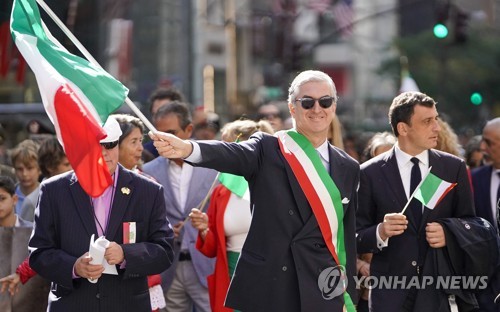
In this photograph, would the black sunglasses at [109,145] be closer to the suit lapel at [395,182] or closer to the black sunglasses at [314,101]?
the black sunglasses at [314,101]

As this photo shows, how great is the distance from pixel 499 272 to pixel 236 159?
242 centimetres

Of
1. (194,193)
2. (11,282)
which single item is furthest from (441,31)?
(11,282)

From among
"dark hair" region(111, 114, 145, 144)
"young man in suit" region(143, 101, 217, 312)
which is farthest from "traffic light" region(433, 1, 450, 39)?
"dark hair" region(111, 114, 145, 144)

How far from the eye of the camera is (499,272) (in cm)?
791

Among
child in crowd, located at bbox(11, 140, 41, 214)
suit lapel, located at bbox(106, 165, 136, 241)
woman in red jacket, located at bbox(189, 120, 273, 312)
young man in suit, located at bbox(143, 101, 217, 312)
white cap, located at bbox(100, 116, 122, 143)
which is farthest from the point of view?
child in crowd, located at bbox(11, 140, 41, 214)

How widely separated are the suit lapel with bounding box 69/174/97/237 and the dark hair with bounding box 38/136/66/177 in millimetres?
2103

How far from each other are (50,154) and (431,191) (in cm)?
322

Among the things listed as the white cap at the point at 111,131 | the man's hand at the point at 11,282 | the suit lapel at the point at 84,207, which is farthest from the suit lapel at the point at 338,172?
the man's hand at the point at 11,282

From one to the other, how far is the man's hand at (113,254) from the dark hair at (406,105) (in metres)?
2.24

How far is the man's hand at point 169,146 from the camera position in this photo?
602 centimetres

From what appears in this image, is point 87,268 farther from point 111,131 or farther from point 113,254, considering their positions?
point 111,131

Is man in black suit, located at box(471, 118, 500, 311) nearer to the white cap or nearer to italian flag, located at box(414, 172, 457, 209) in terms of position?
italian flag, located at box(414, 172, 457, 209)

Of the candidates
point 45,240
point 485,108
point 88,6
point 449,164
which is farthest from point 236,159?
point 485,108

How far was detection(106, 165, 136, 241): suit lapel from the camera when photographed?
7.03 meters
